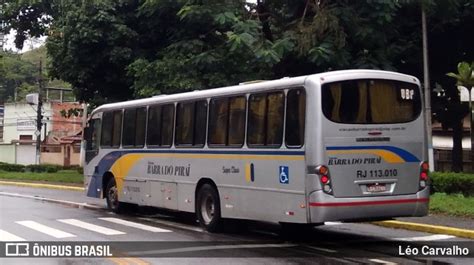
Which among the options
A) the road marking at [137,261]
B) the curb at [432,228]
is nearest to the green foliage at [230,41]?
the curb at [432,228]

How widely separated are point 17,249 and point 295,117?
5.18 m

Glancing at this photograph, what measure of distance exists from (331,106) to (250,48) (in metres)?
9.29

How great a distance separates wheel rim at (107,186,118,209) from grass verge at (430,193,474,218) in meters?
8.08

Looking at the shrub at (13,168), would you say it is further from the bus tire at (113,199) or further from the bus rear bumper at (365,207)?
the bus rear bumper at (365,207)

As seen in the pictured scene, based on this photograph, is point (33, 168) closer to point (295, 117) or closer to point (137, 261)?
point (295, 117)

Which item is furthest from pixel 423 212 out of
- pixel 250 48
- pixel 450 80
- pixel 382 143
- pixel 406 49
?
pixel 450 80

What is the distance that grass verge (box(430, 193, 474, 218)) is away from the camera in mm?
14234

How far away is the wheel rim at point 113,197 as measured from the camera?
16.8 m

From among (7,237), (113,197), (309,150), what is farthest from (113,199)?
(309,150)

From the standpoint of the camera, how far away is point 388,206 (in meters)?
10.4

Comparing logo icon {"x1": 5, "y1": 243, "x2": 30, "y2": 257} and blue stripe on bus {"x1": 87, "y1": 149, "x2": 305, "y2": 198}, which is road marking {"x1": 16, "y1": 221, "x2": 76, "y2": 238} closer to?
logo icon {"x1": 5, "y1": 243, "x2": 30, "y2": 257}

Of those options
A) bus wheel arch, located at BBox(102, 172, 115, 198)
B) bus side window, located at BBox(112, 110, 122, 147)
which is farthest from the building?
bus side window, located at BBox(112, 110, 122, 147)

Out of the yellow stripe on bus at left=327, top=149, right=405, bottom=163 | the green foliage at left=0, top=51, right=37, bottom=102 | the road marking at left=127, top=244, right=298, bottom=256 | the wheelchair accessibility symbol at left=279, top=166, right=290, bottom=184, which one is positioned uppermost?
the green foliage at left=0, top=51, right=37, bottom=102

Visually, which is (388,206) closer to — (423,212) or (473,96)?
(423,212)
